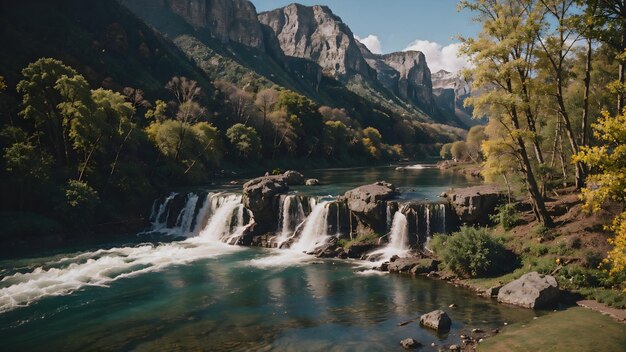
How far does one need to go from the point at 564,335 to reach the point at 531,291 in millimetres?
4331

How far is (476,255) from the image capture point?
25.8 m

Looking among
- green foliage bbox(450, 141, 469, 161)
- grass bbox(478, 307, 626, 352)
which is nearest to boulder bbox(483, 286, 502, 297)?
grass bbox(478, 307, 626, 352)

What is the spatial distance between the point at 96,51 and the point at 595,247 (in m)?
88.7

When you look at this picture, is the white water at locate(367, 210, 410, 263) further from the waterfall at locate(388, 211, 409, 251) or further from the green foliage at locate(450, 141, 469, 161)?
the green foliage at locate(450, 141, 469, 161)

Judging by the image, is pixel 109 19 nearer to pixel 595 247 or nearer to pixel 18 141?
pixel 18 141

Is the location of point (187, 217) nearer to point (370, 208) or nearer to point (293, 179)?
point (293, 179)

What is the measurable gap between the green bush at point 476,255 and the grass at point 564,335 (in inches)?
254

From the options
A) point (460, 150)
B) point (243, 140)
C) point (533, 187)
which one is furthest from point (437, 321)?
point (460, 150)

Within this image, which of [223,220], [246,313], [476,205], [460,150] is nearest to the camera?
[246,313]

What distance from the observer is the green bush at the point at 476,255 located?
2584 centimetres

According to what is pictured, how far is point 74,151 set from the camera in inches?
1938

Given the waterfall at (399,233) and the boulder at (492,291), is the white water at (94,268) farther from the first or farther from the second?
the boulder at (492,291)

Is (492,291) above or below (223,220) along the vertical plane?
below

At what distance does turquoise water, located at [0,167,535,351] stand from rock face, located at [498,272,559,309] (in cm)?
68
